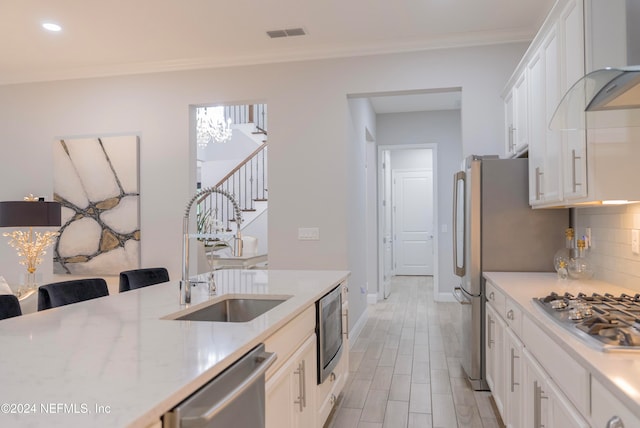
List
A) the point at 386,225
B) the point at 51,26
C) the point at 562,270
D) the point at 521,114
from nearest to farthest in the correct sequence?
the point at 562,270 < the point at 521,114 < the point at 51,26 < the point at 386,225

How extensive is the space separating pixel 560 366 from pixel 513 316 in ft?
2.64

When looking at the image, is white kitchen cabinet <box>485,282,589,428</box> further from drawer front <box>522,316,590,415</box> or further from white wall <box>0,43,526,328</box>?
white wall <box>0,43,526,328</box>

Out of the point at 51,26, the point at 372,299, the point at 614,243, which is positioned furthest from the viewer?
the point at 372,299

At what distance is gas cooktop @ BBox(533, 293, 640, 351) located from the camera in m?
1.39

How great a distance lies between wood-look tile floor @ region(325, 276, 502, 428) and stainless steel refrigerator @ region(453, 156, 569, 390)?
31 cm

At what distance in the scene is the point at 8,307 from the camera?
6.32 ft

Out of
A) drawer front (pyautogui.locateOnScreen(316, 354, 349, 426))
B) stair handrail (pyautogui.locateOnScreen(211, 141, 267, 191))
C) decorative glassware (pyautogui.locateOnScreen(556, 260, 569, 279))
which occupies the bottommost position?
drawer front (pyautogui.locateOnScreen(316, 354, 349, 426))

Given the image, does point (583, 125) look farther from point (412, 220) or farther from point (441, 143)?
point (412, 220)

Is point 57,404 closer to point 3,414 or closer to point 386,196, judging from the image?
point 3,414

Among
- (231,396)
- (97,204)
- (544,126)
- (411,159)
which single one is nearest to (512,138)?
(544,126)

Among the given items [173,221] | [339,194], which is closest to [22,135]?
[173,221]

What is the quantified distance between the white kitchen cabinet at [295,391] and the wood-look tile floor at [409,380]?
729mm

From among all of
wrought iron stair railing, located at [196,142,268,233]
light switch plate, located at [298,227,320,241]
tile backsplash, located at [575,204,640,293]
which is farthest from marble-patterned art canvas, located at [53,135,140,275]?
tile backsplash, located at [575,204,640,293]

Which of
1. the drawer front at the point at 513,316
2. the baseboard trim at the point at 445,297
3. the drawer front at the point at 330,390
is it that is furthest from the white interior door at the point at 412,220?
the drawer front at the point at 513,316
